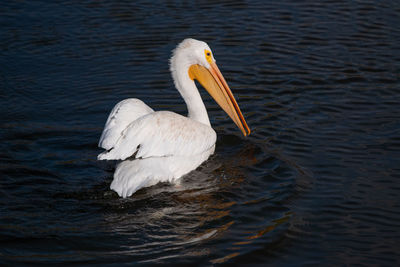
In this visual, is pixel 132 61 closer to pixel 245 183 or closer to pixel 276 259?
pixel 245 183

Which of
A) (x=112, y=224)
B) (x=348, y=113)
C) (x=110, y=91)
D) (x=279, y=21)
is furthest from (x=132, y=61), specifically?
(x=112, y=224)

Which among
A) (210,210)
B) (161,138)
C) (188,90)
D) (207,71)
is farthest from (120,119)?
(210,210)

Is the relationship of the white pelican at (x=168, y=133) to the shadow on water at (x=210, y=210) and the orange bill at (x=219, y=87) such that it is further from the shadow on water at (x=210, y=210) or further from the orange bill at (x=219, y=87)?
the shadow on water at (x=210, y=210)

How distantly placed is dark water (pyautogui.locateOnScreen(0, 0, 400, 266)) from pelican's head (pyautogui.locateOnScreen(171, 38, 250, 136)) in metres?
0.34

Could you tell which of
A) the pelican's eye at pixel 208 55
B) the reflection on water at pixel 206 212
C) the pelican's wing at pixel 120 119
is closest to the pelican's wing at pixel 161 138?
the pelican's wing at pixel 120 119

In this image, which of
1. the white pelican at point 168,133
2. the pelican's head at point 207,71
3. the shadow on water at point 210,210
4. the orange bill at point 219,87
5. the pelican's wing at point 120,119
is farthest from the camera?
the orange bill at point 219,87

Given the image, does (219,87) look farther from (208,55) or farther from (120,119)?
(120,119)

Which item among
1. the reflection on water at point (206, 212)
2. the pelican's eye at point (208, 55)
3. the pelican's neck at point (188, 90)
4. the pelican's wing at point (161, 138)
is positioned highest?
the pelican's eye at point (208, 55)

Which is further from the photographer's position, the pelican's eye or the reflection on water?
the pelican's eye

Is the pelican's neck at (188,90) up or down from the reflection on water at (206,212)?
up

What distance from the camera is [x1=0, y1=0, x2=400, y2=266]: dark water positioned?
166 inches

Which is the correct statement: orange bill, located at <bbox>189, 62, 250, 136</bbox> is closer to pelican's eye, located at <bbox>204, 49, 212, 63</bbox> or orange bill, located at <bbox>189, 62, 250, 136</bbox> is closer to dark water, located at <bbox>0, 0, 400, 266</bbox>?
pelican's eye, located at <bbox>204, 49, 212, 63</bbox>

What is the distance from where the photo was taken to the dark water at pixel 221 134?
13.9 feet

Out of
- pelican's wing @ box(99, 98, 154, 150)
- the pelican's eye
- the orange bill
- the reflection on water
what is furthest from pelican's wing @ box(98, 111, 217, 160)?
the pelican's eye
